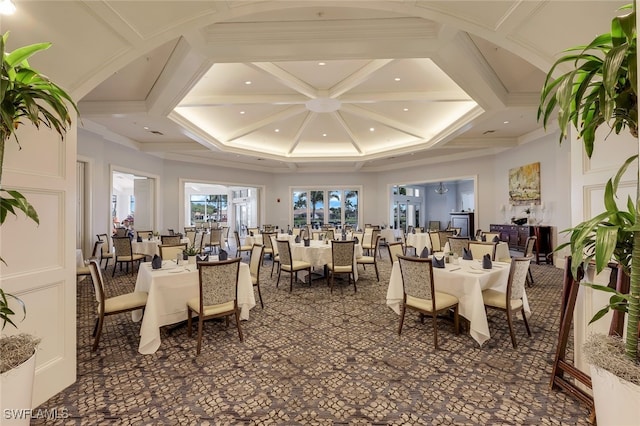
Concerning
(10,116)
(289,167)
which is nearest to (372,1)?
(10,116)

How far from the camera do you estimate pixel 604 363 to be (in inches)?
53.1

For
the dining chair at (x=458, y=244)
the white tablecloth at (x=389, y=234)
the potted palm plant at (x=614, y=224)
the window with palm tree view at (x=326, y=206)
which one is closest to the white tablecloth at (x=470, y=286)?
the potted palm plant at (x=614, y=224)

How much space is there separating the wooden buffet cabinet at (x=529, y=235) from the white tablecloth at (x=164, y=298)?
24.4 ft

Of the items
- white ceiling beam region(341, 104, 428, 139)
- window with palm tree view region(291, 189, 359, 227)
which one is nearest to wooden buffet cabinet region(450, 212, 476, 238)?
window with palm tree view region(291, 189, 359, 227)

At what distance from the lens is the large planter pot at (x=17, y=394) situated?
136cm

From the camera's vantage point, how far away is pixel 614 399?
51.4 inches

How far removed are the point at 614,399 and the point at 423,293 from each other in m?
1.75

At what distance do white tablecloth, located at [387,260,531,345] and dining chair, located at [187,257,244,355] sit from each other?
2003 mm

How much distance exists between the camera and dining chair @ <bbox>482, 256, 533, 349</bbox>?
2900 millimetres

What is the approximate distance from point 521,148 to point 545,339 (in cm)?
685

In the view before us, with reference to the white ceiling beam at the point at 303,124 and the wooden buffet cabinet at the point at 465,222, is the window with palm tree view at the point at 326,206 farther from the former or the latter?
the wooden buffet cabinet at the point at 465,222

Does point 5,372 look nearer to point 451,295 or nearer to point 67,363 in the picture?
point 67,363

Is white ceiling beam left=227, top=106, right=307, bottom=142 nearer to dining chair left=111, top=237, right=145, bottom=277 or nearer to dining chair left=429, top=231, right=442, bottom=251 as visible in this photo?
dining chair left=111, top=237, right=145, bottom=277

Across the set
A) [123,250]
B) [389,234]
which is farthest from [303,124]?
[389,234]
